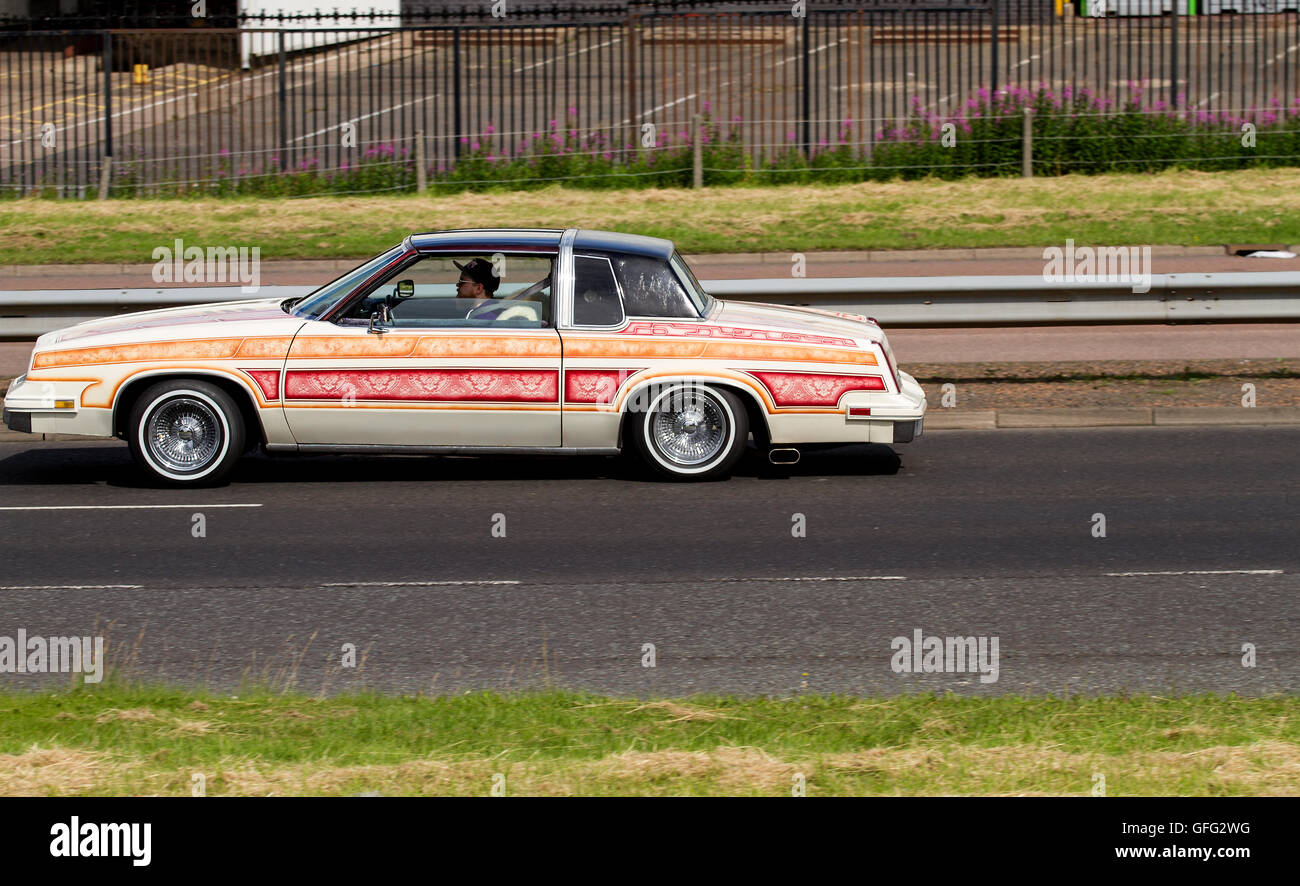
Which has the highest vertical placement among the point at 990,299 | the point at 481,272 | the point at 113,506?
A: the point at 481,272

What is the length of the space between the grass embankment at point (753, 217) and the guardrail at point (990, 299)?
677cm

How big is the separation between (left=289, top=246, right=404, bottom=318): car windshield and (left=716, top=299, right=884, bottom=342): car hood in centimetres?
217

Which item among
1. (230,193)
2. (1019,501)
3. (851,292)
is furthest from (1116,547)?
(230,193)

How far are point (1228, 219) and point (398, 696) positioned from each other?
693 inches

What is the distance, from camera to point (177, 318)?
1026 centimetres

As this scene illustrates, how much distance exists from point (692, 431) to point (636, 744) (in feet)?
16.4

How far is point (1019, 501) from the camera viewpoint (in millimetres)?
9672

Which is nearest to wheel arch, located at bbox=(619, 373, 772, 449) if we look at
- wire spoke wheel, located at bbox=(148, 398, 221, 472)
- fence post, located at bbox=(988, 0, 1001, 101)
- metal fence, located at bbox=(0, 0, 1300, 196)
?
wire spoke wheel, located at bbox=(148, 398, 221, 472)

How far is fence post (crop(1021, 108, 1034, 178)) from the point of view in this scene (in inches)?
936

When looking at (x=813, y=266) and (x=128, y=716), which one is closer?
(x=128, y=716)

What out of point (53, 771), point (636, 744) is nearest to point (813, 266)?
point (636, 744)

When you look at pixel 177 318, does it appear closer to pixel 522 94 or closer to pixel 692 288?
pixel 692 288
